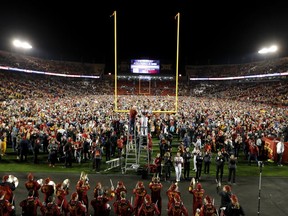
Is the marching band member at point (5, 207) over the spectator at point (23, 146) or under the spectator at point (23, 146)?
under

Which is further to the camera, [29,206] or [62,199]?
[62,199]

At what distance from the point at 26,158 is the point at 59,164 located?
1660 mm

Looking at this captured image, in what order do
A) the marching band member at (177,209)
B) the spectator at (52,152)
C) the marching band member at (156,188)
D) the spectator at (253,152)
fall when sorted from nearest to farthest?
the marching band member at (177,209)
the marching band member at (156,188)
the spectator at (52,152)
the spectator at (253,152)

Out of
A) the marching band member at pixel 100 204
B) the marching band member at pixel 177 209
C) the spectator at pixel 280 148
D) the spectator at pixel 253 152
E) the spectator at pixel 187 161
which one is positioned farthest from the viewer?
the spectator at pixel 253 152

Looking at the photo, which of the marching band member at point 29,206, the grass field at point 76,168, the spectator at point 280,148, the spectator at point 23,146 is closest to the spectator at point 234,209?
the marching band member at point 29,206

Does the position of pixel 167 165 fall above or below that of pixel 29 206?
above

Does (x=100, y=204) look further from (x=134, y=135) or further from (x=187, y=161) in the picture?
(x=134, y=135)

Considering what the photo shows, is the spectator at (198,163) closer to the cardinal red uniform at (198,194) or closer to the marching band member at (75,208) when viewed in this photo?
the cardinal red uniform at (198,194)

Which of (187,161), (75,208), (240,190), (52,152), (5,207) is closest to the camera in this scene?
(5,207)

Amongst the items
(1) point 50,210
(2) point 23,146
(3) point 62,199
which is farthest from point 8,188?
(2) point 23,146

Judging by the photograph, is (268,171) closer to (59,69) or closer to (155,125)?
(155,125)

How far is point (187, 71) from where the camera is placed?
68.2 meters

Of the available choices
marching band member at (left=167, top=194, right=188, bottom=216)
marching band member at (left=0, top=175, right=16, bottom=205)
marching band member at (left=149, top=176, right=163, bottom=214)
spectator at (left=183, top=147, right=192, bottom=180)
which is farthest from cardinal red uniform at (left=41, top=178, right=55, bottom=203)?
spectator at (left=183, top=147, right=192, bottom=180)

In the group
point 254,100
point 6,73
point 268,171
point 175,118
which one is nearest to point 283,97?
point 254,100
